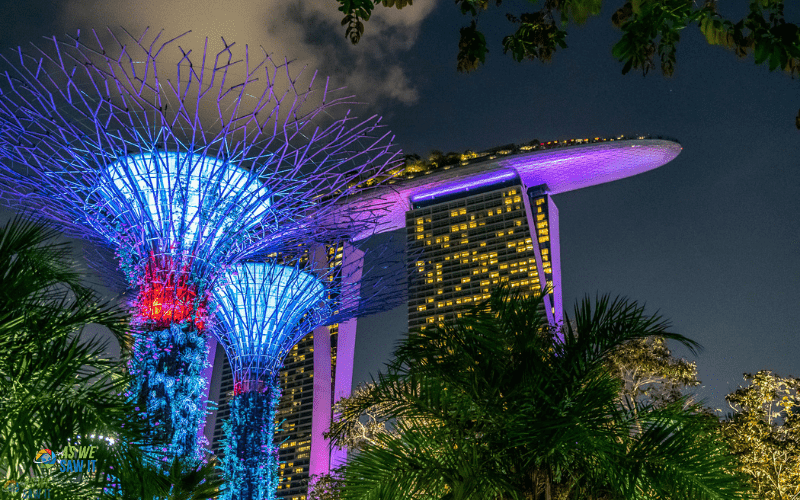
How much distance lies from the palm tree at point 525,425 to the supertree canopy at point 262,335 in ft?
43.4

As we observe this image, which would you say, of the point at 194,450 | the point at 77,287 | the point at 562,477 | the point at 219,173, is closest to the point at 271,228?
the point at 219,173

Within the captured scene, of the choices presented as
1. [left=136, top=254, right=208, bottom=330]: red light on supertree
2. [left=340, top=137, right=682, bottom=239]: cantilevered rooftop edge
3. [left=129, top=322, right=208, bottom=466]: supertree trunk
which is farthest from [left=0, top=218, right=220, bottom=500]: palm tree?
[left=340, top=137, right=682, bottom=239]: cantilevered rooftop edge

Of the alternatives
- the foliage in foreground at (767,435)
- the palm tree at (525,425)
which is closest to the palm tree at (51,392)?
the palm tree at (525,425)

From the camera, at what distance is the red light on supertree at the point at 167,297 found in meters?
11.3

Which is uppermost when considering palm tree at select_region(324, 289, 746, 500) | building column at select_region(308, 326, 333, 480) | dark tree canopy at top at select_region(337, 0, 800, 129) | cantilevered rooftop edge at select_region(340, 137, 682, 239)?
cantilevered rooftop edge at select_region(340, 137, 682, 239)

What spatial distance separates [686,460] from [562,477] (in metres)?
0.94

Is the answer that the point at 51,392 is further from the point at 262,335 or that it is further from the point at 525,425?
the point at 262,335

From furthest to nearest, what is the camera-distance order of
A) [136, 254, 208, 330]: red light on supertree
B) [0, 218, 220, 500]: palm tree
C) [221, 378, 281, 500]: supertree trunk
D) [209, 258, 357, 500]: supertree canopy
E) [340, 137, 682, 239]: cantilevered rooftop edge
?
[340, 137, 682, 239]: cantilevered rooftop edge < [209, 258, 357, 500]: supertree canopy < [221, 378, 281, 500]: supertree trunk < [136, 254, 208, 330]: red light on supertree < [0, 218, 220, 500]: palm tree

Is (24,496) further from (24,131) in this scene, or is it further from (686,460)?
(24,131)

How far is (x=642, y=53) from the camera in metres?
3.19

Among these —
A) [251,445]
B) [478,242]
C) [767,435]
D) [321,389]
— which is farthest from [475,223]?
[767,435]

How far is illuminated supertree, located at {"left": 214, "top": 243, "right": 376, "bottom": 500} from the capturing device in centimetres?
1881

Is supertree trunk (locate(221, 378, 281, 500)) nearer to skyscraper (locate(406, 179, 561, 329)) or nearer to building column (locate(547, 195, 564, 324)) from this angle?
skyscraper (locate(406, 179, 561, 329))

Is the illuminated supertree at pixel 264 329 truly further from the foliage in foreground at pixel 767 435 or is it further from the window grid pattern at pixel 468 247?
the window grid pattern at pixel 468 247
